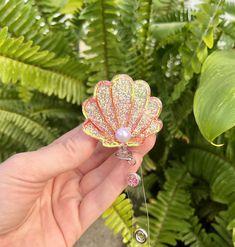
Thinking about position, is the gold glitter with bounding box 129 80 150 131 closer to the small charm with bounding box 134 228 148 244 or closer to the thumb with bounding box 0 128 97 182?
the thumb with bounding box 0 128 97 182

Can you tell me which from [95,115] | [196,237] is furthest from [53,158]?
[196,237]

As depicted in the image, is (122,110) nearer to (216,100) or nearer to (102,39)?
(216,100)

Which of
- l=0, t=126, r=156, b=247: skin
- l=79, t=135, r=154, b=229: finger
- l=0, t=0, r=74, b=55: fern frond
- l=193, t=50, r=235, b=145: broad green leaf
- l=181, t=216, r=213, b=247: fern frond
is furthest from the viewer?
l=181, t=216, r=213, b=247: fern frond

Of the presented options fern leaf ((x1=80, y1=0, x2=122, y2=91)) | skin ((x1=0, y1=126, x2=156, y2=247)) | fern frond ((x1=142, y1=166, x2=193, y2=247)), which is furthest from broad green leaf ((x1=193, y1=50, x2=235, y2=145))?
fern frond ((x1=142, y1=166, x2=193, y2=247))

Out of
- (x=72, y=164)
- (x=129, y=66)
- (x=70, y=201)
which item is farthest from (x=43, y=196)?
(x=129, y=66)

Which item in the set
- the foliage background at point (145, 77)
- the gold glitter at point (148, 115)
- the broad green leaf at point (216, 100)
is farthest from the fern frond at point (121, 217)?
the broad green leaf at point (216, 100)

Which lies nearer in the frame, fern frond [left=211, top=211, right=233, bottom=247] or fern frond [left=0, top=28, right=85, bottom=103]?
fern frond [left=0, top=28, right=85, bottom=103]
